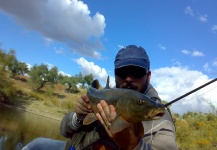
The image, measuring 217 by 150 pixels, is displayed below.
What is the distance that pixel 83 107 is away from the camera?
2965 millimetres

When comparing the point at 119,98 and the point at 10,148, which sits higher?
the point at 119,98

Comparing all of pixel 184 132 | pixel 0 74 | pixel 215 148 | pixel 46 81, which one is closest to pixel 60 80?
pixel 46 81

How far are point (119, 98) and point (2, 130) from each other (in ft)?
58.9

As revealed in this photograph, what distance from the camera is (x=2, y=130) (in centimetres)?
1833

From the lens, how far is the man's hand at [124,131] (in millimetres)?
2057

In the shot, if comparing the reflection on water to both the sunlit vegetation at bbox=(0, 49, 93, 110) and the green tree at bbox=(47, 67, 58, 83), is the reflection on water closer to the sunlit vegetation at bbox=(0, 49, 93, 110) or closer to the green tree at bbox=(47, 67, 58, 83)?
the sunlit vegetation at bbox=(0, 49, 93, 110)

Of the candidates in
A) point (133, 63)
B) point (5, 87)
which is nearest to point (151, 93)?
point (133, 63)

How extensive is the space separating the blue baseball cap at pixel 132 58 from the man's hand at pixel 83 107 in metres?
0.56

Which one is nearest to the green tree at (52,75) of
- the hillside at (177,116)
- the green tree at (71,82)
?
the green tree at (71,82)

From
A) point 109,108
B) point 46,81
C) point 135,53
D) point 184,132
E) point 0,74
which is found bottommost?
point 109,108

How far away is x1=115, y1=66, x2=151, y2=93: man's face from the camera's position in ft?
10.1

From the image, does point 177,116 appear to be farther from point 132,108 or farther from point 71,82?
point 132,108

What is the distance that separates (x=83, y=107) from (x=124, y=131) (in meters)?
1.01

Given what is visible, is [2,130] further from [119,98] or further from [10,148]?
[119,98]
